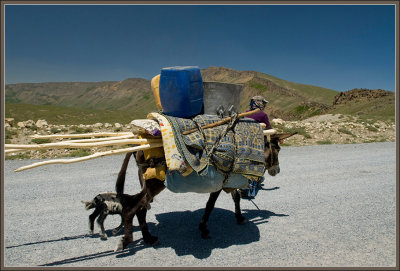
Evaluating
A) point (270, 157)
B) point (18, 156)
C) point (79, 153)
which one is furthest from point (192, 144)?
point (18, 156)

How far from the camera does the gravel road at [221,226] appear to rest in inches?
130

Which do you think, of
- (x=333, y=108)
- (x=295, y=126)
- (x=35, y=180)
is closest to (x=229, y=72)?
(x=333, y=108)

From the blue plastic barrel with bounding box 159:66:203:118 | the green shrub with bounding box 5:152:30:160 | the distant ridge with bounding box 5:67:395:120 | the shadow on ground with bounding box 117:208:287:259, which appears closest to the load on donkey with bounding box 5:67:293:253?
the blue plastic barrel with bounding box 159:66:203:118

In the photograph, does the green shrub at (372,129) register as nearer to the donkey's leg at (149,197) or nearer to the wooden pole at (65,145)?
the donkey's leg at (149,197)

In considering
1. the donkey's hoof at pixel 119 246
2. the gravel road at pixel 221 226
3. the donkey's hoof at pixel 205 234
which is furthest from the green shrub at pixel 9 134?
the donkey's hoof at pixel 205 234

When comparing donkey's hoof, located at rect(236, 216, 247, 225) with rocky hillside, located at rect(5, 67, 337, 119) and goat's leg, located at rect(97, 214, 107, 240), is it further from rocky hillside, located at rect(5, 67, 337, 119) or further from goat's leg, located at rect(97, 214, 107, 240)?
rocky hillside, located at rect(5, 67, 337, 119)

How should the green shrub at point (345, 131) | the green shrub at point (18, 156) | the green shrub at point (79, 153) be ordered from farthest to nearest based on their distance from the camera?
1. the green shrub at point (345, 131)
2. the green shrub at point (79, 153)
3. the green shrub at point (18, 156)

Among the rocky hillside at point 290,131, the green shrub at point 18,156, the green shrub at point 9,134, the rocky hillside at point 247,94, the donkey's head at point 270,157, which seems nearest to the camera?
the donkey's head at point 270,157

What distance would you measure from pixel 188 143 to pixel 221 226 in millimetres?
1792

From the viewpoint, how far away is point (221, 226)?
4293mm

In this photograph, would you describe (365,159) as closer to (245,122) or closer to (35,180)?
(245,122)

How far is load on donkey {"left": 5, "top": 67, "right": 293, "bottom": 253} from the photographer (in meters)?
3.15

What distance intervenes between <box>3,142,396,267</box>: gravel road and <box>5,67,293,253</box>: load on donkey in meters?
0.50

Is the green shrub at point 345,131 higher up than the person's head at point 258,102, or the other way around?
the person's head at point 258,102
